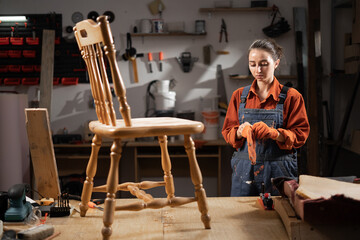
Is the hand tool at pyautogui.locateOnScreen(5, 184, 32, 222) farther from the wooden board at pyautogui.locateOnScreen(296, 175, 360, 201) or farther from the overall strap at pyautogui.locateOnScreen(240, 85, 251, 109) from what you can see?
A: the overall strap at pyautogui.locateOnScreen(240, 85, 251, 109)

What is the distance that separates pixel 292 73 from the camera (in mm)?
4906

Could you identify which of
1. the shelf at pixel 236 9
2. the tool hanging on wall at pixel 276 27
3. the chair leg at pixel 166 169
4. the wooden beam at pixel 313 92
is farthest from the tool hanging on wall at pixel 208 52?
the chair leg at pixel 166 169

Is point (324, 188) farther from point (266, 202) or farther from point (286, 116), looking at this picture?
point (286, 116)

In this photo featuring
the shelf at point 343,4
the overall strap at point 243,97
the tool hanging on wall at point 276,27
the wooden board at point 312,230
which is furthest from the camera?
the tool hanging on wall at point 276,27

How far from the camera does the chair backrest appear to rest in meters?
1.54

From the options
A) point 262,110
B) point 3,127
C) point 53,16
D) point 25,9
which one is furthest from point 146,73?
point 262,110

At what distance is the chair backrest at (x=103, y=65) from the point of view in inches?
60.7

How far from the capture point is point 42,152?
2.37 metres

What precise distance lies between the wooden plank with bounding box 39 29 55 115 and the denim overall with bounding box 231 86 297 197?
7.14ft

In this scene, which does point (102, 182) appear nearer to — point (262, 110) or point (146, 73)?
point (146, 73)

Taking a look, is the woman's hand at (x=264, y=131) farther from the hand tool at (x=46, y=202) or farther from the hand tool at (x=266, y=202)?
the hand tool at (x=46, y=202)

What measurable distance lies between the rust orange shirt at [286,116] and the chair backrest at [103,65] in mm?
932

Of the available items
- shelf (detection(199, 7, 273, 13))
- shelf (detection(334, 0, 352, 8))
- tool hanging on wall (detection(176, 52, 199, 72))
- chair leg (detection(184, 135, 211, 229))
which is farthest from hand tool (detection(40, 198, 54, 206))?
shelf (detection(334, 0, 352, 8))

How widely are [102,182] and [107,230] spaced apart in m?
3.54
